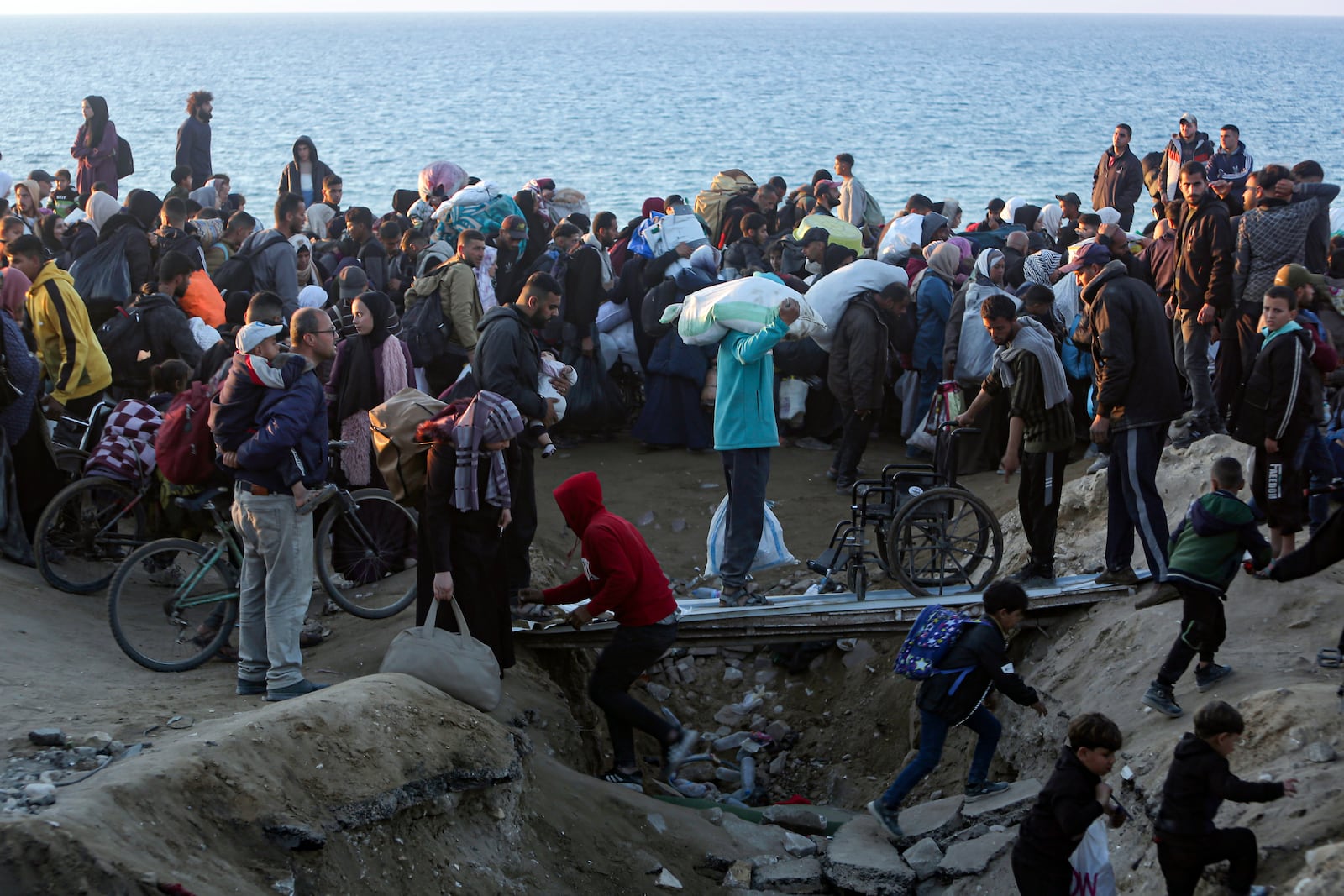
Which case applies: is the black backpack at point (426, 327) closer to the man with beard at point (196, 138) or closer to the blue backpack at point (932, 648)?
the blue backpack at point (932, 648)

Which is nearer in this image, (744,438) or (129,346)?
(744,438)

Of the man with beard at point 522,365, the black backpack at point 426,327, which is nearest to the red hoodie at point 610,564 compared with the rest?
the man with beard at point 522,365

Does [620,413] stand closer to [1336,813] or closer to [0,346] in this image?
[0,346]

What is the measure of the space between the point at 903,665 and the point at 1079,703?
1.29 m

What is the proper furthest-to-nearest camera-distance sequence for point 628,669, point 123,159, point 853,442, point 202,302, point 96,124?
point 123,159 < point 96,124 < point 853,442 < point 202,302 < point 628,669

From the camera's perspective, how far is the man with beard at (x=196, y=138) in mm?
15453

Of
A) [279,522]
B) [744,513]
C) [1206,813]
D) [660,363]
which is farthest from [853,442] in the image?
[1206,813]

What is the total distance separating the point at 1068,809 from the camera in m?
4.99

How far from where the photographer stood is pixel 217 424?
647 centimetres

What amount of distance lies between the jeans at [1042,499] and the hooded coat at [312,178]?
9524 mm

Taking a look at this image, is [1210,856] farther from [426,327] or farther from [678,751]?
[426,327]

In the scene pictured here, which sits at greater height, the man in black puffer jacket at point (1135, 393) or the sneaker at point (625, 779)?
the man in black puffer jacket at point (1135, 393)

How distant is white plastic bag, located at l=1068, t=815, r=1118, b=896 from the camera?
16.6 ft

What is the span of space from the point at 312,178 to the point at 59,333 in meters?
6.82
